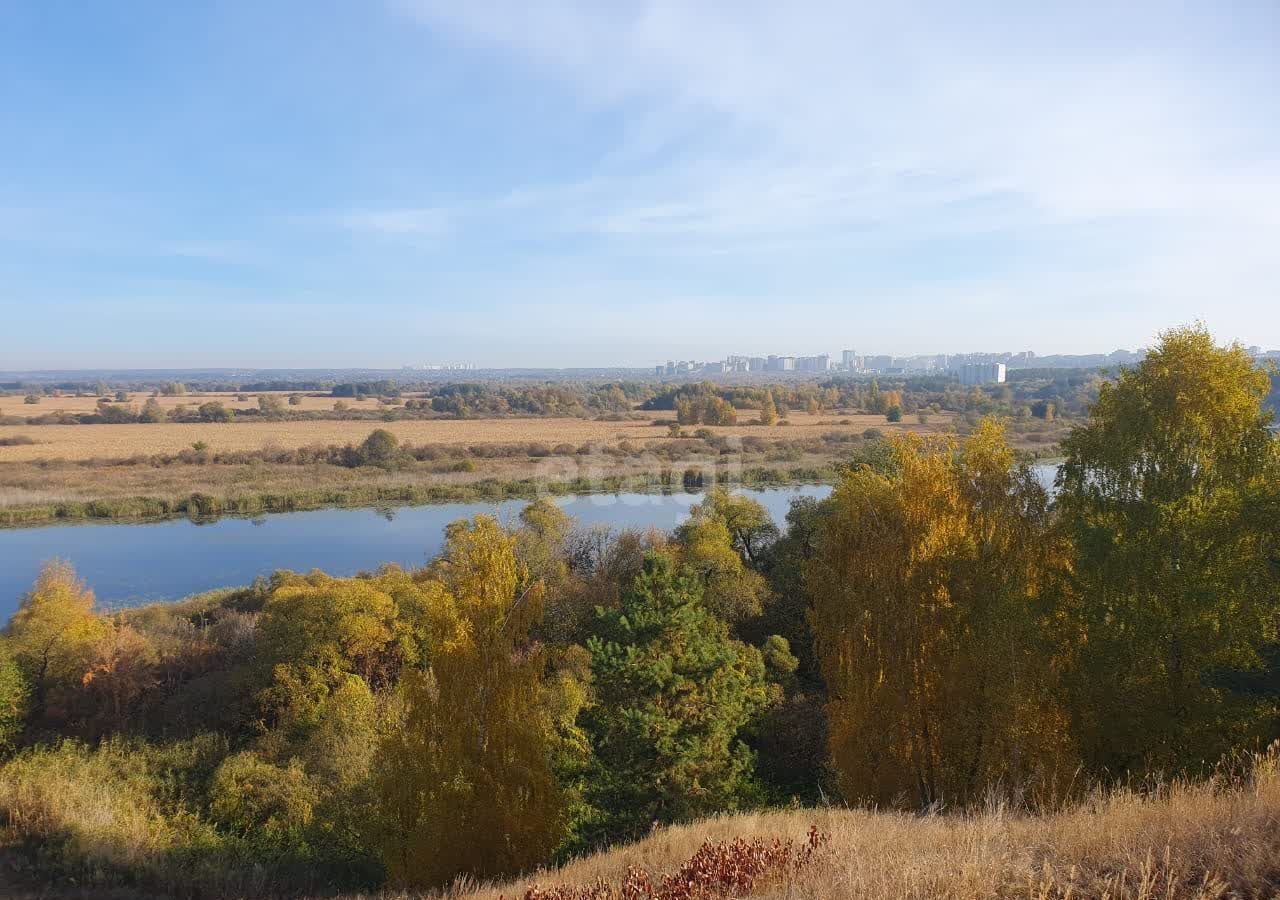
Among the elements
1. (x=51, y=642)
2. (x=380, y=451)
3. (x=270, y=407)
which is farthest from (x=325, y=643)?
(x=270, y=407)

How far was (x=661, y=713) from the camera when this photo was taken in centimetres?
913

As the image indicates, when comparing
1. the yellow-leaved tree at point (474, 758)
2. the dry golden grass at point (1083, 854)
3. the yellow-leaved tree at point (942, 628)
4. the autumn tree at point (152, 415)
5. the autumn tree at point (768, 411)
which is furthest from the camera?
the autumn tree at point (152, 415)

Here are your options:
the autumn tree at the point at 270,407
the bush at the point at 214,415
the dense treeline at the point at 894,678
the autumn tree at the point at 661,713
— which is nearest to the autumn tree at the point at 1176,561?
the dense treeline at the point at 894,678

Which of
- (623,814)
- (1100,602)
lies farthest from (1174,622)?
(623,814)

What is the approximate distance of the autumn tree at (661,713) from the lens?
9.02 m

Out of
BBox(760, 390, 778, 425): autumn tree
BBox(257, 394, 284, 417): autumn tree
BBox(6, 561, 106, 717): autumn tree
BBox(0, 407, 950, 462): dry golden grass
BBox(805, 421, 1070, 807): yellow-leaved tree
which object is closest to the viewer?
BBox(805, 421, 1070, 807): yellow-leaved tree

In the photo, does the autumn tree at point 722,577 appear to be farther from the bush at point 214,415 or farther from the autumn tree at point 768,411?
the bush at point 214,415

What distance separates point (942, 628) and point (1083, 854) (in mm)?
3617

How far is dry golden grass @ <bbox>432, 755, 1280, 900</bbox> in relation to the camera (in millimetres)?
3561

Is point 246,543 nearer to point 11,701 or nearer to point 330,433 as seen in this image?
point 11,701

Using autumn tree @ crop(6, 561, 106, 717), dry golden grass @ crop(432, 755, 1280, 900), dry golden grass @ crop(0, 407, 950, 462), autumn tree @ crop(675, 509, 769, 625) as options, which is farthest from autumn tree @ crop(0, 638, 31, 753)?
dry golden grass @ crop(0, 407, 950, 462)

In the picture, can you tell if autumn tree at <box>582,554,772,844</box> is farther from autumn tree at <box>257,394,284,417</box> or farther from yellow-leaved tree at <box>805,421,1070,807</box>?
autumn tree at <box>257,394,284,417</box>

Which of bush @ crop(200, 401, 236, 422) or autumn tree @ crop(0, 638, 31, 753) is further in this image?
bush @ crop(200, 401, 236, 422)

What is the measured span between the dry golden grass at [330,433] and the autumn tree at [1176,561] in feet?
137
